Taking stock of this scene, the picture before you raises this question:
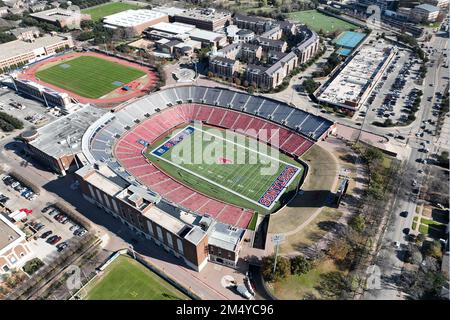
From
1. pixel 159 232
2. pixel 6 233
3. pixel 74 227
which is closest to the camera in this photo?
pixel 159 232

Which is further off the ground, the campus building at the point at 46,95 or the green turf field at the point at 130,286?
the campus building at the point at 46,95

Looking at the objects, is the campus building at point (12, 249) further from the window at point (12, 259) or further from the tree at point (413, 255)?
the tree at point (413, 255)

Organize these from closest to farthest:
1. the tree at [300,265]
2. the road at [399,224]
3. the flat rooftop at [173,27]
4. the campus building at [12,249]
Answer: the road at [399,224], the tree at [300,265], the campus building at [12,249], the flat rooftop at [173,27]

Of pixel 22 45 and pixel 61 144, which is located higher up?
pixel 22 45

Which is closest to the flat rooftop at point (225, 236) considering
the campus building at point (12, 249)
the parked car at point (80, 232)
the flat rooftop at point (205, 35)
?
the parked car at point (80, 232)

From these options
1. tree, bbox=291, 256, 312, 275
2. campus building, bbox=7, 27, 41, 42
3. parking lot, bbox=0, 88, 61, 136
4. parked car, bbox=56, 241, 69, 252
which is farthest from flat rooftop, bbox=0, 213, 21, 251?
campus building, bbox=7, 27, 41, 42

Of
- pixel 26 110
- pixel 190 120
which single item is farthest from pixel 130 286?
pixel 26 110

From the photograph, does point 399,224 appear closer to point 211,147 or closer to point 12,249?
point 211,147

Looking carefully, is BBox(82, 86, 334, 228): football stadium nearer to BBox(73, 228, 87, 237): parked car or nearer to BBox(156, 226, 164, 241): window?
BBox(156, 226, 164, 241): window

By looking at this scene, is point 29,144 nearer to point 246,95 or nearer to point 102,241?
point 102,241
